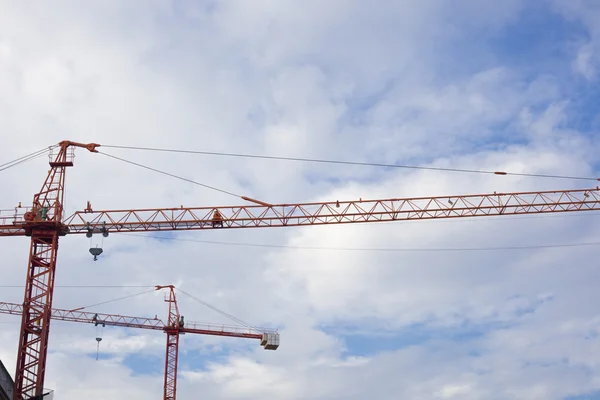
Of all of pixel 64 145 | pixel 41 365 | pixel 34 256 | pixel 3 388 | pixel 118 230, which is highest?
pixel 64 145

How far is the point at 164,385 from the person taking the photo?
138750mm

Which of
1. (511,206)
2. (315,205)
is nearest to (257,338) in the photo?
(315,205)

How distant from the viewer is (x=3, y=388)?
71.8 m

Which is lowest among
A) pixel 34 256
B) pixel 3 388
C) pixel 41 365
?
pixel 3 388

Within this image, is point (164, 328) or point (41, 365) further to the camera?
point (164, 328)

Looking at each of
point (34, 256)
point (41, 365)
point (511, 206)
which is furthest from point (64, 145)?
point (511, 206)

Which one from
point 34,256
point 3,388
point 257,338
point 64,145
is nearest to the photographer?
point 3,388

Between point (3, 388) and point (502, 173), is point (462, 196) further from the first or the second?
point (3, 388)

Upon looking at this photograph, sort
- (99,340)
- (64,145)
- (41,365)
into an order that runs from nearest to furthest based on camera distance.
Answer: (41,365), (64,145), (99,340)

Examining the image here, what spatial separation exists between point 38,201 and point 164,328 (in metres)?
55.5

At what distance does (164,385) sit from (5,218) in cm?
5555

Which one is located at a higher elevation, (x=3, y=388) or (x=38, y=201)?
(x=38, y=201)

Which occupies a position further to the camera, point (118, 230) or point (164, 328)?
point (164, 328)

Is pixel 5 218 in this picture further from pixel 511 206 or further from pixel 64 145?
pixel 511 206
